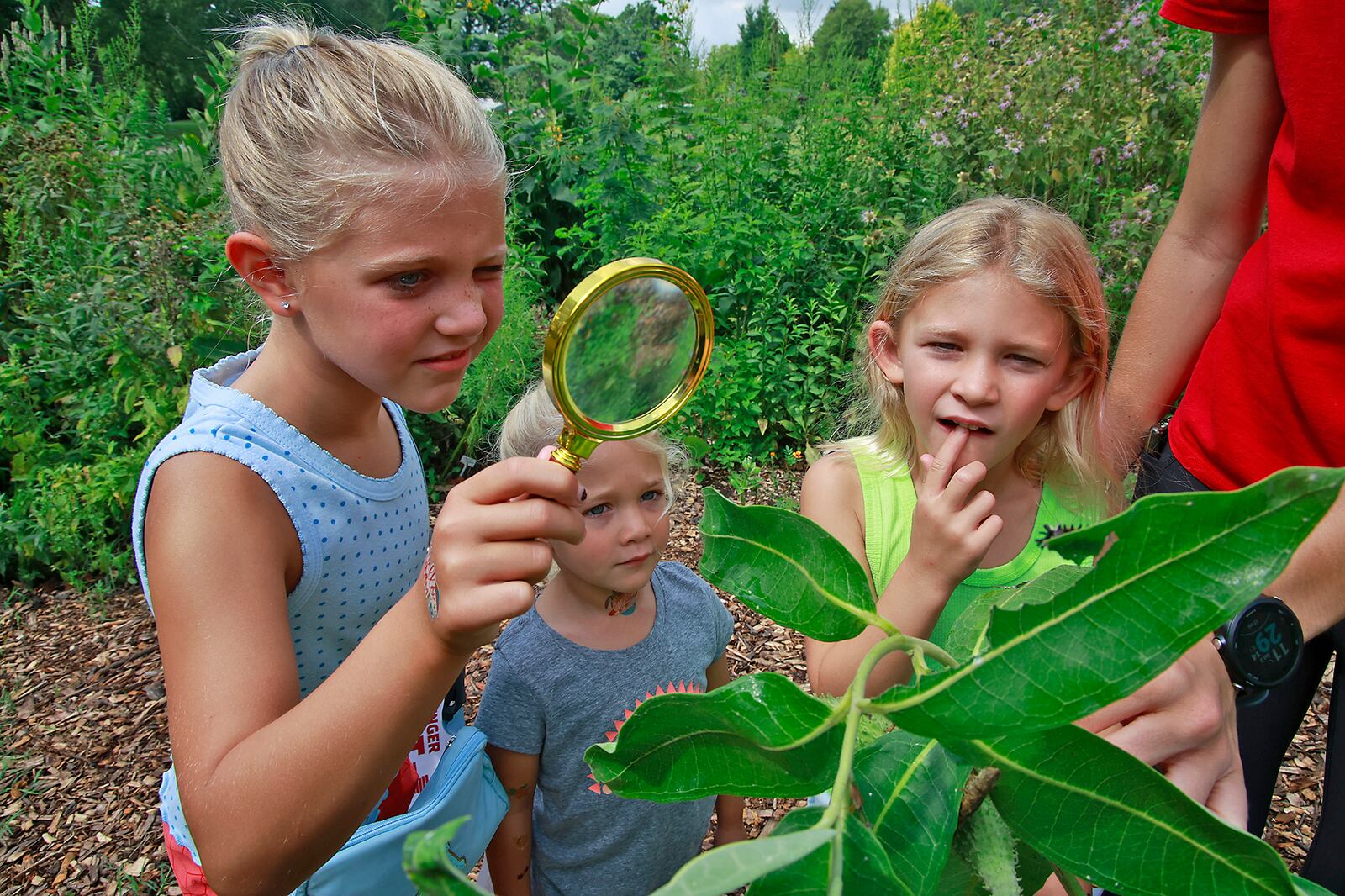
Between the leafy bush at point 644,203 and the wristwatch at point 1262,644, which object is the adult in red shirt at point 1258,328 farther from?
the leafy bush at point 644,203

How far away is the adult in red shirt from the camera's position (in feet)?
4.56

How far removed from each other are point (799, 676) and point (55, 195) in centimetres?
468

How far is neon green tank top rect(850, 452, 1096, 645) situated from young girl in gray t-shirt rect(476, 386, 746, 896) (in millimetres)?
501

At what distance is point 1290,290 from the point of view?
1.50 metres

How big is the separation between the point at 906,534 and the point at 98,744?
3197 mm

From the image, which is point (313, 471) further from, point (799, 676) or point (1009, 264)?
point (799, 676)

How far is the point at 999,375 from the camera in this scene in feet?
5.83

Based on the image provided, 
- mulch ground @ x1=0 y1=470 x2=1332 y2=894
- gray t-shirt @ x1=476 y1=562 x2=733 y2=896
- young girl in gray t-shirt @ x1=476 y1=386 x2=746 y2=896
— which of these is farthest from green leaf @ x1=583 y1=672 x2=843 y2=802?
mulch ground @ x1=0 y1=470 x2=1332 y2=894

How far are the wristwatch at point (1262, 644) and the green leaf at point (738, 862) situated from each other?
1.11 m

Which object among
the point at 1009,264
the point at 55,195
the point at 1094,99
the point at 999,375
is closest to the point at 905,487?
the point at 999,375

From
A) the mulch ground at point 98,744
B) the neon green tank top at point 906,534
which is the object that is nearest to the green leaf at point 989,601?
the neon green tank top at point 906,534

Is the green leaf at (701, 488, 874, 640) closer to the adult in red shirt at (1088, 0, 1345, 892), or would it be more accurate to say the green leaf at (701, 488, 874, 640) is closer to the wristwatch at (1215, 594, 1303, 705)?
the adult in red shirt at (1088, 0, 1345, 892)

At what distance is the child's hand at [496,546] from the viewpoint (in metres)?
1.02

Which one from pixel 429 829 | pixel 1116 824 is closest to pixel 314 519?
pixel 429 829
